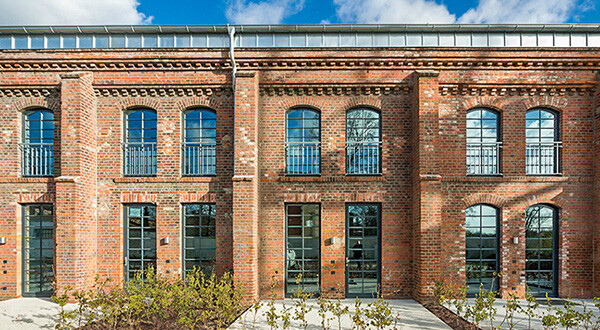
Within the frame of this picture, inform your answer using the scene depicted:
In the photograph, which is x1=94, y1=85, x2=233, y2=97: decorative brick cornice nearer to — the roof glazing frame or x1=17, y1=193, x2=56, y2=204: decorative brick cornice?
the roof glazing frame

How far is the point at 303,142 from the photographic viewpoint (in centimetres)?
992

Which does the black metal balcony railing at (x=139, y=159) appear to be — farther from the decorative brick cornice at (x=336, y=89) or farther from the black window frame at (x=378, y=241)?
the black window frame at (x=378, y=241)

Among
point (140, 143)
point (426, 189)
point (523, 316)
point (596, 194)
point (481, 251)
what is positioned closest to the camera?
point (523, 316)

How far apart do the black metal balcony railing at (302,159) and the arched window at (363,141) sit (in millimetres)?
954

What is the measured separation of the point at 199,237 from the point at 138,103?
425cm

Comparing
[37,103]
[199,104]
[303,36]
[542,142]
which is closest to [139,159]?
[199,104]

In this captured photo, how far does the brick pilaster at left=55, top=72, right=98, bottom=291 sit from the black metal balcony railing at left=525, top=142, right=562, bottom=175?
12.4 m

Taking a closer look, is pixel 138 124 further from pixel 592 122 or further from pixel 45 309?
pixel 592 122

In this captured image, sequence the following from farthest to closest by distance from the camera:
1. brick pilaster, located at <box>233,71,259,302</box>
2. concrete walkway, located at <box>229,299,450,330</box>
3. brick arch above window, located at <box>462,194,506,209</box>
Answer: brick arch above window, located at <box>462,194,506,209</box>, brick pilaster, located at <box>233,71,259,302</box>, concrete walkway, located at <box>229,299,450,330</box>

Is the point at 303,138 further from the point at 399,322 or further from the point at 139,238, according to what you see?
the point at 139,238

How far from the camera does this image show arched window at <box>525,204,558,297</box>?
976 centimetres

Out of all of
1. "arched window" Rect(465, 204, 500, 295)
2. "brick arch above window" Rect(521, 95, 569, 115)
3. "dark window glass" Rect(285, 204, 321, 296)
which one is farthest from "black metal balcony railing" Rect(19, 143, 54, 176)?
"brick arch above window" Rect(521, 95, 569, 115)

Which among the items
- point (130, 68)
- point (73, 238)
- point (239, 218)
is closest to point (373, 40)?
point (239, 218)

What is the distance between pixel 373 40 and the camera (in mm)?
10000
